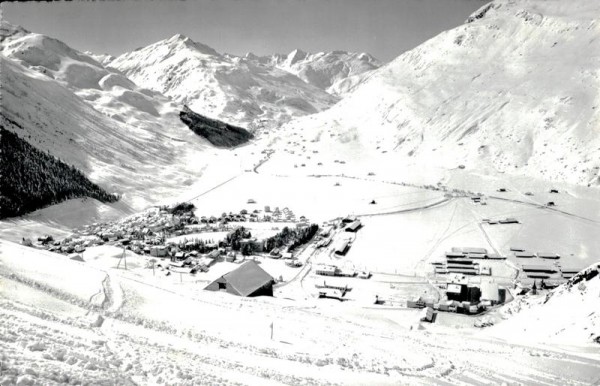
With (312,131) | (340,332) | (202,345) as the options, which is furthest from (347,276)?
(312,131)

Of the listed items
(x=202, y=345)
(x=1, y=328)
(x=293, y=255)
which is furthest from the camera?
(x=293, y=255)

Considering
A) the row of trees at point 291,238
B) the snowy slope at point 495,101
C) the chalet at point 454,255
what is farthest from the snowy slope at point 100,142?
the chalet at point 454,255

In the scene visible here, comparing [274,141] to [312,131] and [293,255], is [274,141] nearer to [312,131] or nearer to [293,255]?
[312,131]

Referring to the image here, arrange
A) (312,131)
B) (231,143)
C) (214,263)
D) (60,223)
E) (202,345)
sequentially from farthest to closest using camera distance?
1. (231,143)
2. (312,131)
3. (60,223)
4. (214,263)
5. (202,345)

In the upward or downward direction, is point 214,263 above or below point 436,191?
below

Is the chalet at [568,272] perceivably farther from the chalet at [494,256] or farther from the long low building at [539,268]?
the chalet at [494,256]

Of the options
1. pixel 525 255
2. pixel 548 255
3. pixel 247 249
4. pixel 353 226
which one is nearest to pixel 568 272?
pixel 548 255
